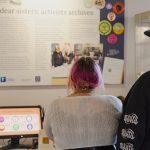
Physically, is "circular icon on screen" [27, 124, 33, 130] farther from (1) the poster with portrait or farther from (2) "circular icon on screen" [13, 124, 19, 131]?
(1) the poster with portrait

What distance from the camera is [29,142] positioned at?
2.47m

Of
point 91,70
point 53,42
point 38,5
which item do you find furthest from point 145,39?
point 91,70

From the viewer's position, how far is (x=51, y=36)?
8.54ft

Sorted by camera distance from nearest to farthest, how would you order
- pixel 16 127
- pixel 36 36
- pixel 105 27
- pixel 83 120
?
1. pixel 83 120
2. pixel 16 127
3. pixel 36 36
4. pixel 105 27

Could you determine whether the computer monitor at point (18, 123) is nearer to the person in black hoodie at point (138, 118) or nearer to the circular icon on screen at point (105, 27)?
the circular icon on screen at point (105, 27)

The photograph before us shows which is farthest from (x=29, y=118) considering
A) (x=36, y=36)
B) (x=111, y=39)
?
(x=111, y=39)

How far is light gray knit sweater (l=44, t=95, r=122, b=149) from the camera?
1.57m

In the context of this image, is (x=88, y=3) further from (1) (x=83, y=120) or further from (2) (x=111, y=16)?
(1) (x=83, y=120)

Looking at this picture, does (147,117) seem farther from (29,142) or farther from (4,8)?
(4,8)

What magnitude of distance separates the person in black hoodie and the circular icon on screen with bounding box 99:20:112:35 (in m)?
1.40

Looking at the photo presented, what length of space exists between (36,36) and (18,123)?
791mm

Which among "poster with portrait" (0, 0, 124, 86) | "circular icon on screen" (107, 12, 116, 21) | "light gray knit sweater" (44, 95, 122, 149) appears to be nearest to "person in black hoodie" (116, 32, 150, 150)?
"light gray knit sweater" (44, 95, 122, 149)

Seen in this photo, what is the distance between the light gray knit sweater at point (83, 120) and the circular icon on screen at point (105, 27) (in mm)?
1191

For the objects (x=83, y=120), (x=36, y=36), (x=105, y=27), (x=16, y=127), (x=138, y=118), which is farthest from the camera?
(x=105, y=27)
